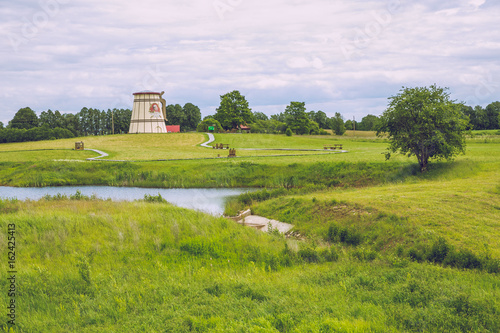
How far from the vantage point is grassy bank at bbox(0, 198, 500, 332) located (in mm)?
8383

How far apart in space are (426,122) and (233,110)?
325 feet

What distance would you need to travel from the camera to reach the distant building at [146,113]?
107000mm

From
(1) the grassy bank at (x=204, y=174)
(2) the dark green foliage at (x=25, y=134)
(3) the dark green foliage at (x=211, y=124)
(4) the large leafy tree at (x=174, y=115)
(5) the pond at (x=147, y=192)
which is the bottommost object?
(5) the pond at (x=147, y=192)

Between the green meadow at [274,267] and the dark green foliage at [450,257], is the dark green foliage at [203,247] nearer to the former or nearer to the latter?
the green meadow at [274,267]

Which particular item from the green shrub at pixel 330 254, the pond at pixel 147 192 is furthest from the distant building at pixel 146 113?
the green shrub at pixel 330 254

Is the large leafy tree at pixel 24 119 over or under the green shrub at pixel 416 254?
over

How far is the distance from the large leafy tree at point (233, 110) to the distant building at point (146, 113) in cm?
2455

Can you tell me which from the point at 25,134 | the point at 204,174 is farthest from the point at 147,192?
the point at 25,134

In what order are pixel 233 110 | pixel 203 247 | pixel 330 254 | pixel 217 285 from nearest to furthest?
1. pixel 217 285
2. pixel 330 254
3. pixel 203 247
4. pixel 233 110

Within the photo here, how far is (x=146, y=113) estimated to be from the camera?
107688mm

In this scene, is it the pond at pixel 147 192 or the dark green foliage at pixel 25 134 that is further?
the dark green foliage at pixel 25 134

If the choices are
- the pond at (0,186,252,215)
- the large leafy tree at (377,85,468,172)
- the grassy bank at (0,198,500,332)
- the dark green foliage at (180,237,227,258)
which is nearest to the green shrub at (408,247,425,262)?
the grassy bank at (0,198,500,332)

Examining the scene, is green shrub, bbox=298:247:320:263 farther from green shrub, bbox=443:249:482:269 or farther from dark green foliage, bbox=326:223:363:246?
green shrub, bbox=443:249:482:269

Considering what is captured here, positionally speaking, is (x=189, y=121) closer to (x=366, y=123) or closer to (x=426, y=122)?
(x=366, y=123)
